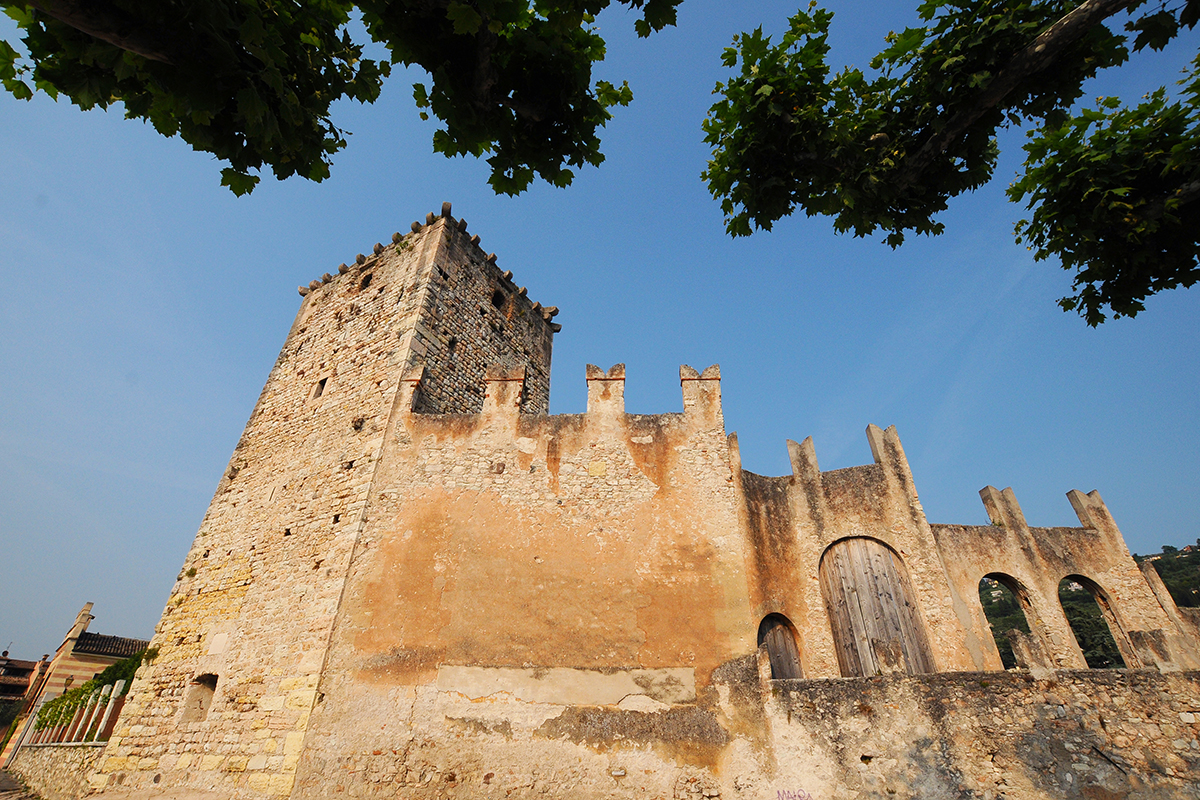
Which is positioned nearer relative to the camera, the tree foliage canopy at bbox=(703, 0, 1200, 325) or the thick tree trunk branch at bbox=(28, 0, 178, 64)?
the thick tree trunk branch at bbox=(28, 0, 178, 64)

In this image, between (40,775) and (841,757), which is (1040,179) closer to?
(841,757)

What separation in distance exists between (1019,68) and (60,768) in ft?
66.8

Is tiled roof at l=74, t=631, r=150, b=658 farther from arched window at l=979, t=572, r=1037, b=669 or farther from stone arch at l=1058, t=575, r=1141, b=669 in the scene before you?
arched window at l=979, t=572, r=1037, b=669

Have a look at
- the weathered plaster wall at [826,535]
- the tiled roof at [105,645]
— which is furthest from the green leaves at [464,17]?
the tiled roof at [105,645]

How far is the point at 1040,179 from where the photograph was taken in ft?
19.2

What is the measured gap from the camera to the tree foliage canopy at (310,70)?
3506 mm

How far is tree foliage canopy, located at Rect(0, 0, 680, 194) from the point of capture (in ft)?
11.5

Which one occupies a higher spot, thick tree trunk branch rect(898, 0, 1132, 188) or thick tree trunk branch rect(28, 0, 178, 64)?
thick tree trunk branch rect(898, 0, 1132, 188)

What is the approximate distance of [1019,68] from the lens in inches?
179

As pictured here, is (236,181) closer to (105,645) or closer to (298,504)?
(298,504)

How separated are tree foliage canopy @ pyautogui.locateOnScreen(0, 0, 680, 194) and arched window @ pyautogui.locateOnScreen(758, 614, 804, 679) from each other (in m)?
8.70

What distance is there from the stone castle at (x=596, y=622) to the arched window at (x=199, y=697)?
0.03 meters

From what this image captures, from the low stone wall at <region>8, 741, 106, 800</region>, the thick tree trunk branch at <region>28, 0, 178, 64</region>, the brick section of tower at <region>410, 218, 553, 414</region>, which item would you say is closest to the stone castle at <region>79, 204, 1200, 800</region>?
the brick section of tower at <region>410, 218, 553, 414</region>

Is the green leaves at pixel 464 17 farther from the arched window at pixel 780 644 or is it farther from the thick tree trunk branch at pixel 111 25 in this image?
the arched window at pixel 780 644
